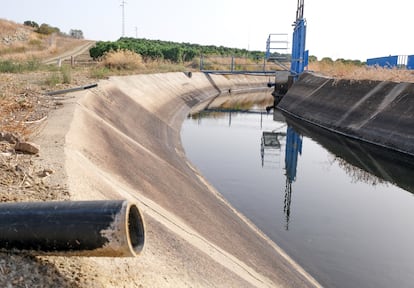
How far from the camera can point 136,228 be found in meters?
3.45

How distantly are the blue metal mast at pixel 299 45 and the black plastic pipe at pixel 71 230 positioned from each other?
30.7 meters

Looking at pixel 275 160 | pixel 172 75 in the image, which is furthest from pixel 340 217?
pixel 172 75

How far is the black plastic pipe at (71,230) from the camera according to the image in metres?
3.12

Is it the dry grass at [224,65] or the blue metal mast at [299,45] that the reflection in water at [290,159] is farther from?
the dry grass at [224,65]

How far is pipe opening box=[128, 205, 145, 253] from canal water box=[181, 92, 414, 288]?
14.0 feet

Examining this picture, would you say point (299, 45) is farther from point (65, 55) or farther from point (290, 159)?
point (65, 55)

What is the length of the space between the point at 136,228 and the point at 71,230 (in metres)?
0.55

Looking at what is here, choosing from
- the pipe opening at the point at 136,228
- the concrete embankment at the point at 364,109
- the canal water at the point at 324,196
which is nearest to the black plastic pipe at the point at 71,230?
the pipe opening at the point at 136,228

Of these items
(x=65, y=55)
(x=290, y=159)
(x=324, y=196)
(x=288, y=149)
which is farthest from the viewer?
(x=65, y=55)

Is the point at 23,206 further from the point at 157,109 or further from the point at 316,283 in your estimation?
the point at 157,109

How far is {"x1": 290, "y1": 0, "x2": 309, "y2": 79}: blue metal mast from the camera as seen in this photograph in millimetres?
31531

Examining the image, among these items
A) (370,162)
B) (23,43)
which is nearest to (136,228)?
(370,162)

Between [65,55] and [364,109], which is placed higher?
Result: [65,55]

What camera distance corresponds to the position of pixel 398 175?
41.9ft
